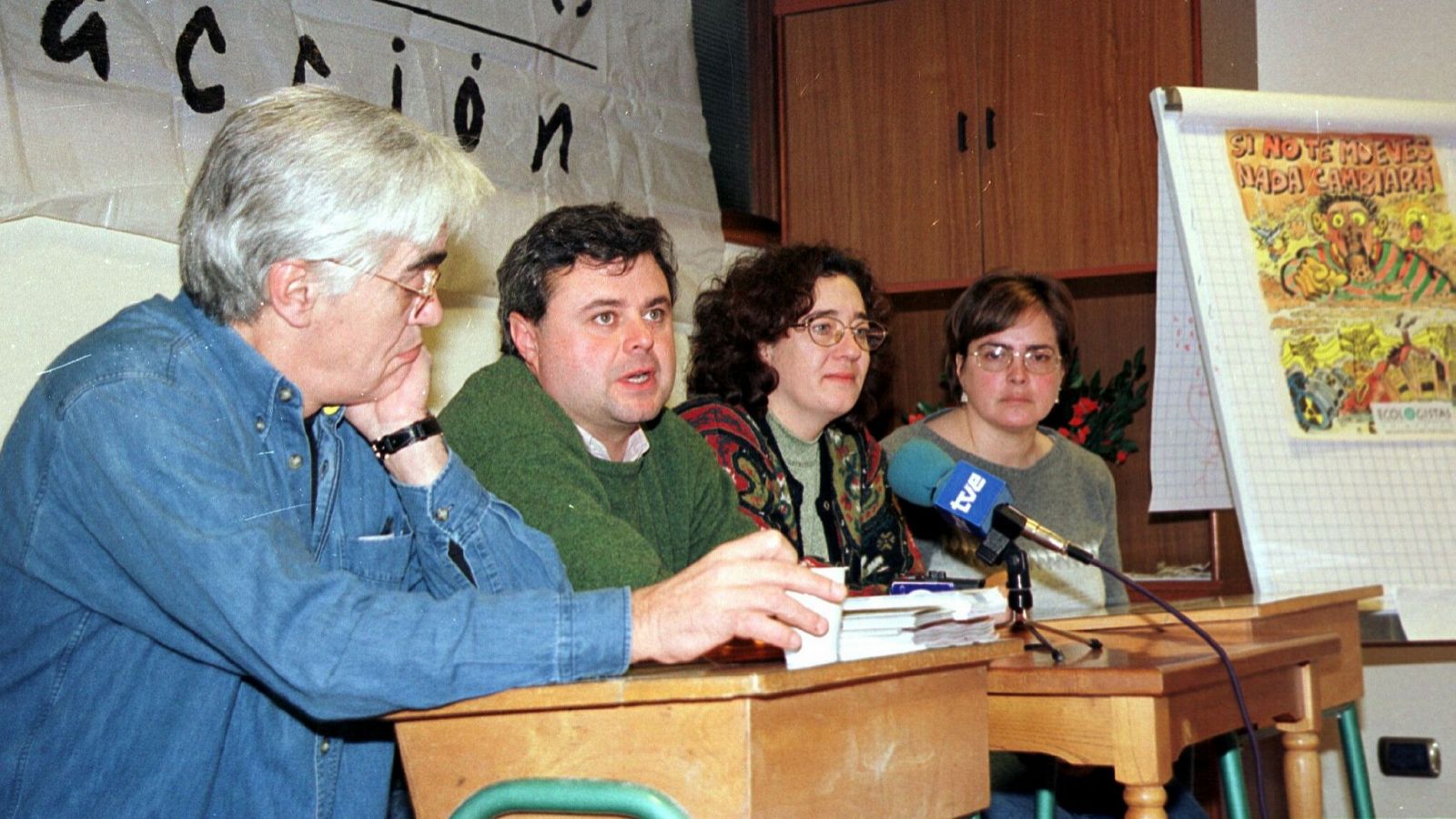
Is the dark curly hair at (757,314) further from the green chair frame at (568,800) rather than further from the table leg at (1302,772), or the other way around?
the green chair frame at (568,800)

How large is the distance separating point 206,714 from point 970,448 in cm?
210

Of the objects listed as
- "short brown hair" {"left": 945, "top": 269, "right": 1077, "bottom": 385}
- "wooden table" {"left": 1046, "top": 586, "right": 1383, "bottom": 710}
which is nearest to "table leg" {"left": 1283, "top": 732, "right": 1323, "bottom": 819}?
"wooden table" {"left": 1046, "top": 586, "right": 1383, "bottom": 710}

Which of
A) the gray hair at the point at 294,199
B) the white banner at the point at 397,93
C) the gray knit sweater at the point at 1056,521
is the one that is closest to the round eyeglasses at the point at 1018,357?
the gray knit sweater at the point at 1056,521

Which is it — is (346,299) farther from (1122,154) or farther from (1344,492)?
(1122,154)

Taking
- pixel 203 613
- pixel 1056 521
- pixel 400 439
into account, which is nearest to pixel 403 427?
pixel 400 439

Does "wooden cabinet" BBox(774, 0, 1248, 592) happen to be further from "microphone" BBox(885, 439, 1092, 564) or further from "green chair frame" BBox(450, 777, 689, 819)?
"green chair frame" BBox(450, 777, 689, 819)

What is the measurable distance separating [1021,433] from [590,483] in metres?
1.53

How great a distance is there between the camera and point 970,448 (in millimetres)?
3203

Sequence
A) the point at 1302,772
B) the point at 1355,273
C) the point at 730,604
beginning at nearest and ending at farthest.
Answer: the point at 730,604 → the point at 1302,772 → the point at 1355,273

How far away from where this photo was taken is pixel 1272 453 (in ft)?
9.43

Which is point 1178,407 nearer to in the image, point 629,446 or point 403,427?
point 629,446

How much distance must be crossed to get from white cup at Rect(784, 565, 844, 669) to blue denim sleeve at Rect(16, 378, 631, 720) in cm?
15

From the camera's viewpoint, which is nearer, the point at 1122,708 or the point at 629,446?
the point at 1122,708

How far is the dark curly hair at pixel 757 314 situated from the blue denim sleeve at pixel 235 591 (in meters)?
1.47
